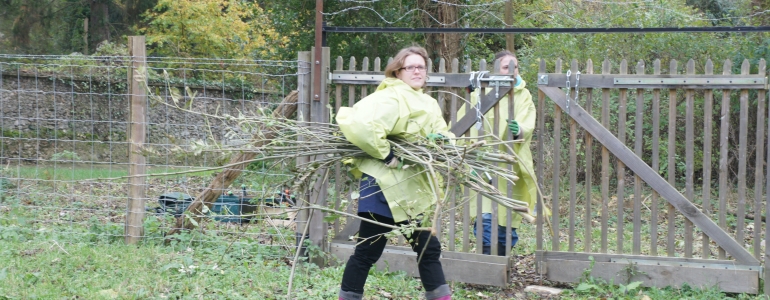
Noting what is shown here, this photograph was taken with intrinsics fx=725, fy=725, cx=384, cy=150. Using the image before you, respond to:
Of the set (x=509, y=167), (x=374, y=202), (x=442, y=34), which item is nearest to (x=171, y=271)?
(x=374, y=202)

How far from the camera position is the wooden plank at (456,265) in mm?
5586

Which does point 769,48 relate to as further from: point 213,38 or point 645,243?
point 213,38

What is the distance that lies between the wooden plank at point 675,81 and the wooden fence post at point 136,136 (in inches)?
132

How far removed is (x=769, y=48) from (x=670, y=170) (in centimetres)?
489

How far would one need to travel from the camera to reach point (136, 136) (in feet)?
20.4

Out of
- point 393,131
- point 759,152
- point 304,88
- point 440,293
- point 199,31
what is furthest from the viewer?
point 199,31

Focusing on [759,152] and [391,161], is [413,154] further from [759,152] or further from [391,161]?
[759,152]

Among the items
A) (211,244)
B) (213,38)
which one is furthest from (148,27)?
(211,244)

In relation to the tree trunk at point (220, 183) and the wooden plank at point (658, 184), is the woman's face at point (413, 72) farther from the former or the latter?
the tree trunk at point (220, 183)

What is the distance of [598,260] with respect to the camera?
5547mm

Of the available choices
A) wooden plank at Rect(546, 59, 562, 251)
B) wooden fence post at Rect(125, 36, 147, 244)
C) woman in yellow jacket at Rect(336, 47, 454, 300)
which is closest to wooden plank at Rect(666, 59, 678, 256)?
wooden plank at Rect(546, 59, 562, 251)

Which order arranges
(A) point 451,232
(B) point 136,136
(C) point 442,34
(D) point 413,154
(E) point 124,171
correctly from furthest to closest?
1. (C) point 442,34
2. (E) point 124,171
3. (B) point 136,136
4. (A) point 451,232
5. (D) point 413,154

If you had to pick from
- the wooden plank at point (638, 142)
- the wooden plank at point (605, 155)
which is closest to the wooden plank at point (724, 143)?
the wooden plank at point (638, 142)

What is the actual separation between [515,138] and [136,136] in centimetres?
320
